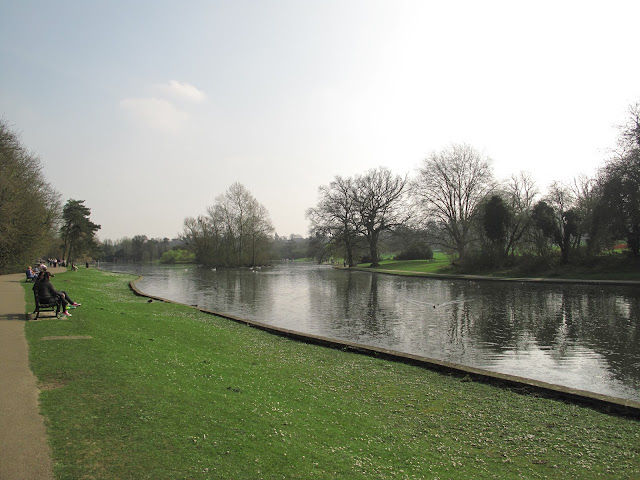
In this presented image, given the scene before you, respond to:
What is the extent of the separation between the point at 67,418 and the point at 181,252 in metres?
112

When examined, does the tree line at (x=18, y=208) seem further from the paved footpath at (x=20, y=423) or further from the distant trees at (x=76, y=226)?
the paved footpath at (x=20, y=423)

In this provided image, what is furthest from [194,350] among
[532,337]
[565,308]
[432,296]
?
[432,296]

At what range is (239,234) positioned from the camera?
261ft

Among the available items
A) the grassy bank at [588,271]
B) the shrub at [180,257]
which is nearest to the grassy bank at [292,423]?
the grassy bank at [588,271]

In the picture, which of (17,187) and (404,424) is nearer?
(404,424)

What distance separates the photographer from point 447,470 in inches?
175

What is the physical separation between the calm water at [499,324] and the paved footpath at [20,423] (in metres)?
8.72

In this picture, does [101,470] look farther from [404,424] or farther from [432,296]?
[432,296]

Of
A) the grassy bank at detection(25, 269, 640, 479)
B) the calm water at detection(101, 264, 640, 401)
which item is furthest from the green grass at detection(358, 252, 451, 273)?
the grassy bank at detection(25, 269, 640, 479)

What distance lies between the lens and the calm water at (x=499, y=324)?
9.66 metres

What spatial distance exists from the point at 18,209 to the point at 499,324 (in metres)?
32.8

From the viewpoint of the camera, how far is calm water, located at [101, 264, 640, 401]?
31.7 feet

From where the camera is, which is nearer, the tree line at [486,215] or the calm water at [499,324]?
the calm water at [499,324]

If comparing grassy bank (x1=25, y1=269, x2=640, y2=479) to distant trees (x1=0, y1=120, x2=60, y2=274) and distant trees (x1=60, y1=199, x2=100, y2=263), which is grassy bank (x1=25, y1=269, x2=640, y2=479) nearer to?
distant trees (x1=0, y1=120, x2=60, y2=274)
